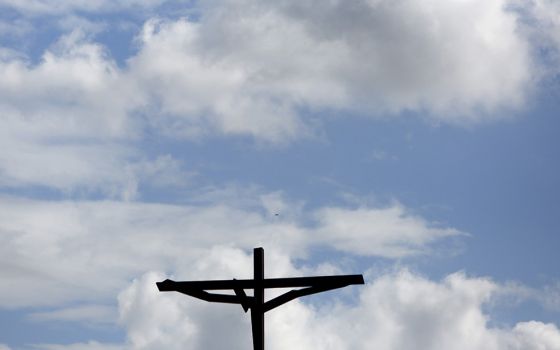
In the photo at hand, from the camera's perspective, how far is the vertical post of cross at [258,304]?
14.5 metres

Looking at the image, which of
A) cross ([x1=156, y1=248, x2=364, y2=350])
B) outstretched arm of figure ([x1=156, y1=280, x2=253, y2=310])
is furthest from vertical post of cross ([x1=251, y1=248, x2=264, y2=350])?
outstretched arm of figure ([x1=156, y1=280, x2=253, y2=310])

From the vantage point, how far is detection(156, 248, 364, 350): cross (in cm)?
1436

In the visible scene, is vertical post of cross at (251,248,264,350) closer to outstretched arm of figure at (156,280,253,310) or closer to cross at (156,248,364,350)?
cross at (156,248,364,350)

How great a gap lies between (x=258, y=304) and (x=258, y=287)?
11.9 inches

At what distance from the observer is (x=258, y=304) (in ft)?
48.1

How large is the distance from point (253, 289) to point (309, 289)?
1.06 m

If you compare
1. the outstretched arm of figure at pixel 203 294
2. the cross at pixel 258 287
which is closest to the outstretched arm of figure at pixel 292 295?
the cross at pixel 258 287

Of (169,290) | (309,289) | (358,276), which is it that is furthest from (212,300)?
(358,276)

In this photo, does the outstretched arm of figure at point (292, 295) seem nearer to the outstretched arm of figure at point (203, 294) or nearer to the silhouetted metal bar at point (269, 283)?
the silhouetted metal bar at point (269, 283)

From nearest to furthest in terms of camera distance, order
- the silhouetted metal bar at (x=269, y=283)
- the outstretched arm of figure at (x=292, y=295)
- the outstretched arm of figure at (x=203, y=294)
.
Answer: the silhouetted metal bar at (x=269, y=283) < the outstretched arm of figure at (x=292, y=295) < the outstretched arm of figure at (x=203, y=294)

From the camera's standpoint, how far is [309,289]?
14.5 metres

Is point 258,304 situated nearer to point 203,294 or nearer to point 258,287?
point 258,287

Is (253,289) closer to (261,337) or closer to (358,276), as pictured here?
(261,337)

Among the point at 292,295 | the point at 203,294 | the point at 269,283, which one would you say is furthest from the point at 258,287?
the point at 203,294
